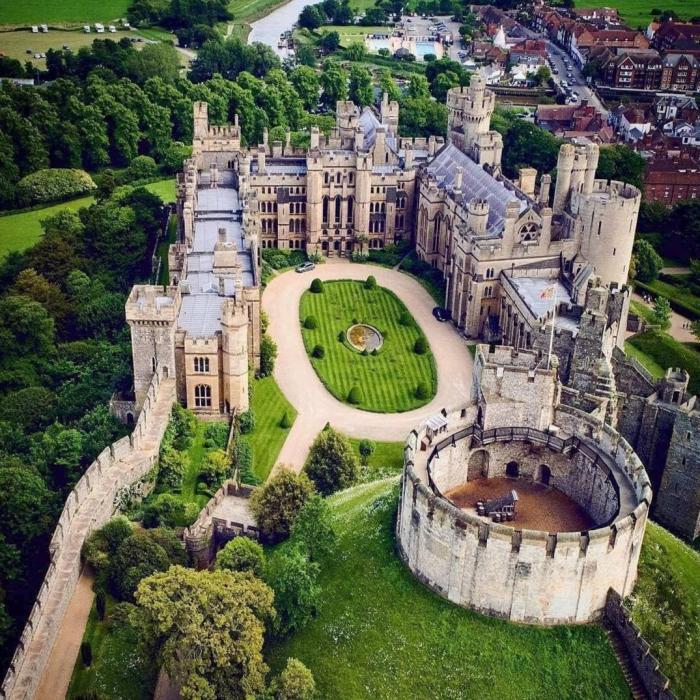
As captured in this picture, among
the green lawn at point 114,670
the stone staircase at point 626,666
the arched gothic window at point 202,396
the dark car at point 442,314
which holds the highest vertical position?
the stone staircase at point 626,666

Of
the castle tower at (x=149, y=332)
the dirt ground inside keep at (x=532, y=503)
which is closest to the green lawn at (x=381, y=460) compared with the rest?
the dirt ground inside keep at (x=532, y=503)

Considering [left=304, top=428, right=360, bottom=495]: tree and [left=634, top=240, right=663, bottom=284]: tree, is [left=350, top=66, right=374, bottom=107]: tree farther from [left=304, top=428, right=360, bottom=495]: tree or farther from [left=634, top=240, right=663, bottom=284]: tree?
[left=304, top=428, right=360, bottom=495]: tree

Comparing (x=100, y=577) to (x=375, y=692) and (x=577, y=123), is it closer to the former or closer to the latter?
(x=375, y=692)

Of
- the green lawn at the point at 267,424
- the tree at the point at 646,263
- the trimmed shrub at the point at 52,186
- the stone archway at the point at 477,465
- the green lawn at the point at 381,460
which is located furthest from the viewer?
the trimmed shrub at the point at 52,186

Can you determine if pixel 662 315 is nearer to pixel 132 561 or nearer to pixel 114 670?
pixel 132 561

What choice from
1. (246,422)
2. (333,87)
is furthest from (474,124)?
(333,87)

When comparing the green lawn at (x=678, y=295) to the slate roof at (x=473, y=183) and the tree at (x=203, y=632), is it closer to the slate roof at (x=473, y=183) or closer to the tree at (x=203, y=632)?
the slate roof at (x=473, y=183)
